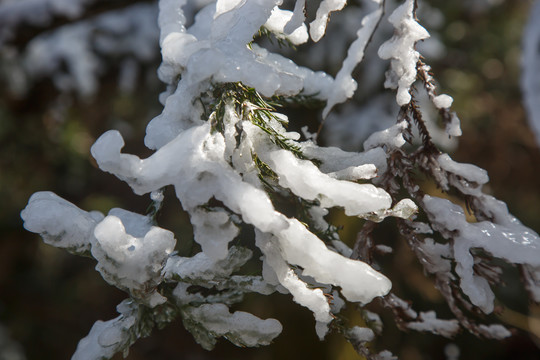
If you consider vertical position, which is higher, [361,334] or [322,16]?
[322,16]

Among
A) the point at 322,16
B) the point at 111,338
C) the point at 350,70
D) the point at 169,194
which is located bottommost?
the point at 169,194

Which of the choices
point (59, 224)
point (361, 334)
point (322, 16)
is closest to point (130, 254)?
point (59, 224)

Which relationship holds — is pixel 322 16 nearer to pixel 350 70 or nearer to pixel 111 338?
pixel 350 70

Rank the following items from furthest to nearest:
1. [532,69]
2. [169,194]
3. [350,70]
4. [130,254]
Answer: [169,194] → [532,69] → [350,70] → [130,254]

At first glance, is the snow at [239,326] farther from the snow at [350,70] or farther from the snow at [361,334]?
the snow at [350,70]

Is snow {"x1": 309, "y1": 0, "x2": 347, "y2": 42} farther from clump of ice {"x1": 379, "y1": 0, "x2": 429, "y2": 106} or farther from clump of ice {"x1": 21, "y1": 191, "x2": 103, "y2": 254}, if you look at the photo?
clump of ice {"x1": 21, "y1": 191, "x2": 103, "y2": 254}

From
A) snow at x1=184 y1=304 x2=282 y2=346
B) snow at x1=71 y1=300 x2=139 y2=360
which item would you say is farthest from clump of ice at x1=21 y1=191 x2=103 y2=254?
snow at x1=184 y1=304 x2=282 y2=346

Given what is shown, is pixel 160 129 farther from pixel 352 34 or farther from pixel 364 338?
pixel 352 34
